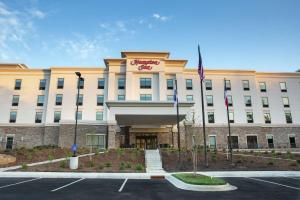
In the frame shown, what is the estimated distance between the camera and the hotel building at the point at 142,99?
134 ft

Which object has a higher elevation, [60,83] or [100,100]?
[60,83]

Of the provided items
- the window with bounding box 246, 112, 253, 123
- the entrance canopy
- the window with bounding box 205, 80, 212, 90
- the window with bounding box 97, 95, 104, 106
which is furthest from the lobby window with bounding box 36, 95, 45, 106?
the window with bounding box 246, 112, 253, 123

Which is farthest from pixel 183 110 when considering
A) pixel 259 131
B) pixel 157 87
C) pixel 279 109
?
pixel 279 109

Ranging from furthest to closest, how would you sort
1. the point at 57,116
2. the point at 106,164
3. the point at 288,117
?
1. the point at 288,117
2. the point at 57,116
3. the point at 106,164

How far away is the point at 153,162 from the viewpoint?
24.3 m

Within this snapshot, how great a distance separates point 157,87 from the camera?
42406 millimetres

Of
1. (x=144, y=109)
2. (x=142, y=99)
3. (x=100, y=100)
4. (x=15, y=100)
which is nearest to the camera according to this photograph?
(x=144, y=109)

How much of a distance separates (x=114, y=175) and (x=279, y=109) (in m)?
38.6

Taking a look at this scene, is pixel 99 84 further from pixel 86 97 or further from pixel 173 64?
pixel 173 64

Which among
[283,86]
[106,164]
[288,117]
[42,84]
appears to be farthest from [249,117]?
[42,84]

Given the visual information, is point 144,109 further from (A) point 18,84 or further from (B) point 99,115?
(A) point 18,84

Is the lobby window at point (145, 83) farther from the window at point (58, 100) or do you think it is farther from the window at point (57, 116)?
the window at point (57, 116)

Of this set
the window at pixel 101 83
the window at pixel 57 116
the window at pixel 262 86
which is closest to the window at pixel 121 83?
the window at pixel 101 83

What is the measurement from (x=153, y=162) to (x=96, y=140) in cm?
1633
